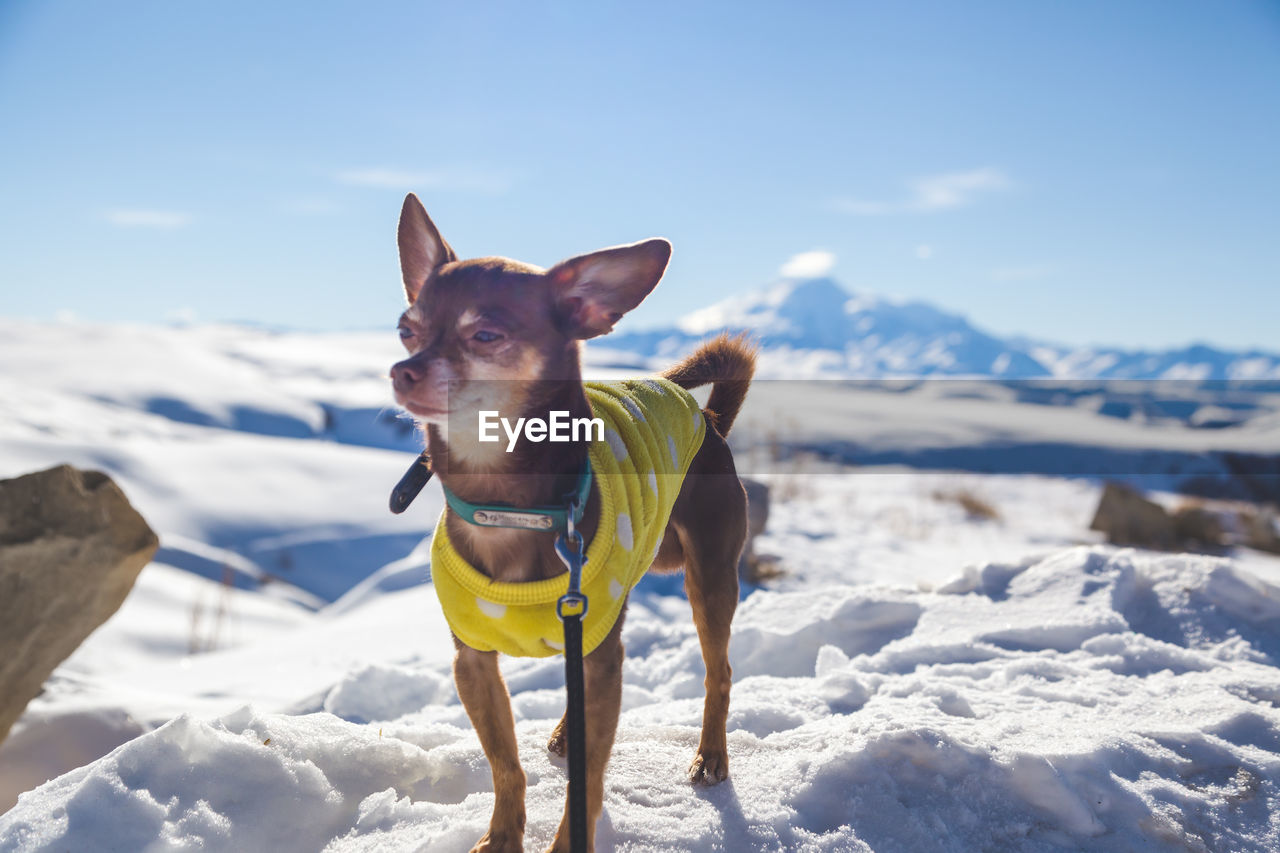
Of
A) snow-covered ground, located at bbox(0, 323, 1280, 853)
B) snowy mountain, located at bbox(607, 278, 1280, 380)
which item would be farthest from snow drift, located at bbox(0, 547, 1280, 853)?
snowy mountain, located at bbox(607, 278, 1280, 380)

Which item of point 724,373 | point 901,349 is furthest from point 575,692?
point 901,349

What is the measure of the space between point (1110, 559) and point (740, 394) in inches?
101

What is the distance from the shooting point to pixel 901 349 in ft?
586

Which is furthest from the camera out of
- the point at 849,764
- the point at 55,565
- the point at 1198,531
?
the point at 1198,531

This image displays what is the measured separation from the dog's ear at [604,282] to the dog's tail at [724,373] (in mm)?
1050

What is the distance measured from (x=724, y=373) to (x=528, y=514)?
140 centimetres

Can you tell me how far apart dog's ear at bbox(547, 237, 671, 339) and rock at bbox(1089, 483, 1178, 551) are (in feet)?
27.8

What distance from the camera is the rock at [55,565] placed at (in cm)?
345

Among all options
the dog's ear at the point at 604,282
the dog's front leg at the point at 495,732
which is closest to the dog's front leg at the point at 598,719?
the dog's front leg at the point at 495,732

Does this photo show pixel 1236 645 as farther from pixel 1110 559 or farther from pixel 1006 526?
pixel 1006 526

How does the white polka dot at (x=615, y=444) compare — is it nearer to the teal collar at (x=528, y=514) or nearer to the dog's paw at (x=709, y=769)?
the teal collar at (x=528, y=514)

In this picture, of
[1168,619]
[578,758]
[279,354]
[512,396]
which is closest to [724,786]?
[578,758]

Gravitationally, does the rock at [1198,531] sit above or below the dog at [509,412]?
below

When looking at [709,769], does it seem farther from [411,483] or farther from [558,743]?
[411,483]
